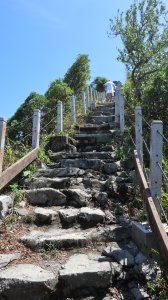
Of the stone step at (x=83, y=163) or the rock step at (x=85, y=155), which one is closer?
the stone step at (x=83, y=163)

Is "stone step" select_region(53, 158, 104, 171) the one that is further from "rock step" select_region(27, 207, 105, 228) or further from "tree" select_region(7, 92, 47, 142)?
"tree" select_region(7, 92, 47, 142)

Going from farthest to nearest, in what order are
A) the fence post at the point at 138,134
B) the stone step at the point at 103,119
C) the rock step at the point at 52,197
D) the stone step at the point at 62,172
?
1. the stone step at the point at 103,119
2. the stone step at the point at 62,172
3. the fence post at the point at 138,134
4. the rock step at the point at 52,197

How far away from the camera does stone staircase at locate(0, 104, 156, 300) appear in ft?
12.4

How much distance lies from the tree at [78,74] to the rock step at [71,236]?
16776 millimetres

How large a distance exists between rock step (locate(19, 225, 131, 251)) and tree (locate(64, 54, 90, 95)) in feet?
55.0

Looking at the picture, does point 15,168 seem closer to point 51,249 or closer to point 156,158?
point 51,249

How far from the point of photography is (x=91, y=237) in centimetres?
476

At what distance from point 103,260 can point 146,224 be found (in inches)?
31.2

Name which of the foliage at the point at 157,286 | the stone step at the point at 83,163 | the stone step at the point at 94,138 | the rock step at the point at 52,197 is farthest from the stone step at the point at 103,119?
the foliage at the point at 157,286

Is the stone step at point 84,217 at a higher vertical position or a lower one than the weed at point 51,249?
higher

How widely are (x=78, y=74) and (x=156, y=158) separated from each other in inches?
700

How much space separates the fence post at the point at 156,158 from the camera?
14.7 feet

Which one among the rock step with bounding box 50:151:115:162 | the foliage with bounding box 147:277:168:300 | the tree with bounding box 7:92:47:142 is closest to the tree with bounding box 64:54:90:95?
the tree with bounding box 7:92:47:142

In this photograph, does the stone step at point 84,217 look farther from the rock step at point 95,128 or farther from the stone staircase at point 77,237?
the rock step at point 95,128
